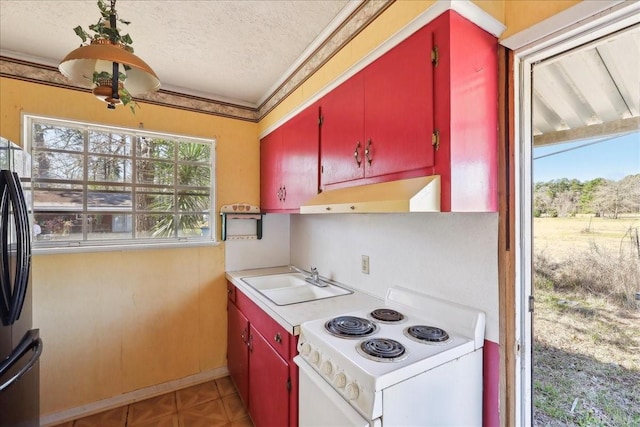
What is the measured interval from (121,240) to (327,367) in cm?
196

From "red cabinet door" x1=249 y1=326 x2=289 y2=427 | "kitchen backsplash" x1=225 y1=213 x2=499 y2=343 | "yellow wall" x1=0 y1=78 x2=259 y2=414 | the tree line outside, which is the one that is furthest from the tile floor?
the tree line outside

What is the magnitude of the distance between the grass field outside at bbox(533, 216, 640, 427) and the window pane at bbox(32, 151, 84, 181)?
2.83m

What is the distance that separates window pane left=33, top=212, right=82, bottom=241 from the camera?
197cm

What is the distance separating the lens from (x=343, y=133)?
1.49 meters

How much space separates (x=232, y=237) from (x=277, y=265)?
0.52 m

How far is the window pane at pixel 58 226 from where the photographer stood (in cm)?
197

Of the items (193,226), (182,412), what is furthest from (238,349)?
(193,226)

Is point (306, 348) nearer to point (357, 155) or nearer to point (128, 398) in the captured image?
point (357, 155)

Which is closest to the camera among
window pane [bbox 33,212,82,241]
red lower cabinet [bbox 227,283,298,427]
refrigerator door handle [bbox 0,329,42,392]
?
refrigerator door handle [bbox 0,329,42,392]

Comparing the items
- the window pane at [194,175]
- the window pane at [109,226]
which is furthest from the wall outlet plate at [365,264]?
the window pane at [109,226]

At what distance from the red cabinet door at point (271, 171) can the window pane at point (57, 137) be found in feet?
4.38

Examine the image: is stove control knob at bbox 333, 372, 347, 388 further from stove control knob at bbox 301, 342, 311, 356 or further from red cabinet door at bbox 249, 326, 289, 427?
red cabinet door at bbox 249, 326, 289, 427

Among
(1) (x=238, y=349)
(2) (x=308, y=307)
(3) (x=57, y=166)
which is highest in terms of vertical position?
(3) (x=57, y=166)

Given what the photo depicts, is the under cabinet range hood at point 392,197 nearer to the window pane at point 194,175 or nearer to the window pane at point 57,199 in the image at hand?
the window pane at point 194,175
